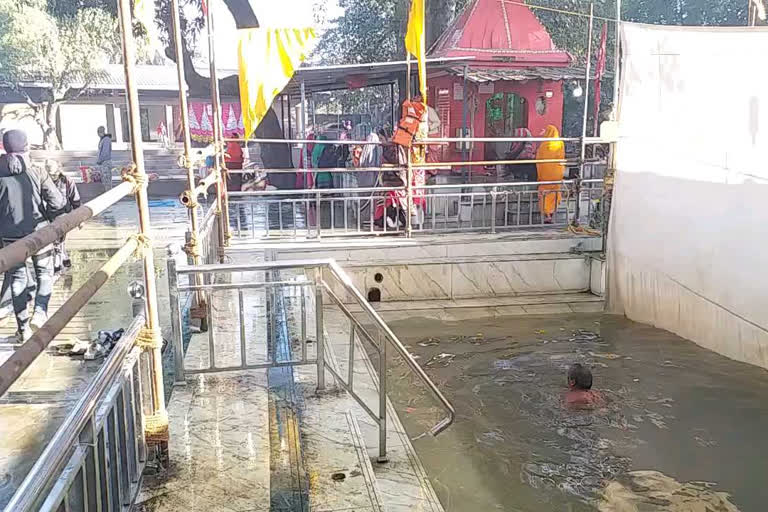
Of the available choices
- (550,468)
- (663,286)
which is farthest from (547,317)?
(550,468)

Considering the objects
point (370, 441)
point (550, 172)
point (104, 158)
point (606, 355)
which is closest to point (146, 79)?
→ point (104, 158)

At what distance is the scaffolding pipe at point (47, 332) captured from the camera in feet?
4.87

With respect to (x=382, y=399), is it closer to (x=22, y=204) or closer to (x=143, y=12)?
(x=143, y=12)

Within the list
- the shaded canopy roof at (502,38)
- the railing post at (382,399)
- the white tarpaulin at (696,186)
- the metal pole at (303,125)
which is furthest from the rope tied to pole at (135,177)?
the shaded canopy roof at (502,38)

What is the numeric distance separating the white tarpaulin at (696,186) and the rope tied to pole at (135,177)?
15.7 ft

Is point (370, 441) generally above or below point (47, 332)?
below

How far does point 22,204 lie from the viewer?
6.84 metres

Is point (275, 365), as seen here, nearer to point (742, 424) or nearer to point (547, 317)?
point (742, 424)

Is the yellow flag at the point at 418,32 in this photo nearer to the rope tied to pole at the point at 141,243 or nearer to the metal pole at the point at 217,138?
the metal pole at the point at 217,138

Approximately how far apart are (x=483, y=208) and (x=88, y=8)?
19409 mm

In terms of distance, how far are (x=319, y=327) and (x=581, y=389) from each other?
258 centimetres

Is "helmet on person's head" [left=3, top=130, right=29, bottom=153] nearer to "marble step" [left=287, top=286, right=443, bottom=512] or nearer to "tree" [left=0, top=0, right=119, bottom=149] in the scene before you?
"marble step" [left=287, top=286, right=443, bottom=512]

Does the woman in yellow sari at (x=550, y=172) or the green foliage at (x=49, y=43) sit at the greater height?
the green foliage at (x=49, y=43)

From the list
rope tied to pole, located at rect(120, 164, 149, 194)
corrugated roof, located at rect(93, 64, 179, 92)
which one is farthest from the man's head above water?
corrugated roof, located at rect(93, 64, 179, 92)
